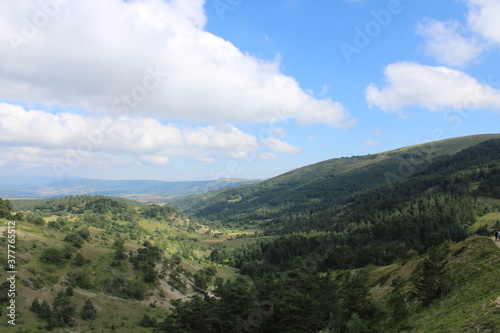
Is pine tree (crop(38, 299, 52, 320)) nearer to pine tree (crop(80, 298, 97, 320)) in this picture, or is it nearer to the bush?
pine tree (crop(80, 298, 97, 320))

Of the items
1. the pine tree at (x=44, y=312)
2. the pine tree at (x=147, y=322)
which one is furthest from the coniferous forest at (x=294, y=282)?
the pine tree at (x=147, y=322)

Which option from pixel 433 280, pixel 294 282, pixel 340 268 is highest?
pixel 433 280

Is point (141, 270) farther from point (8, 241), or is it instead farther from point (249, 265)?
point (249, 265)

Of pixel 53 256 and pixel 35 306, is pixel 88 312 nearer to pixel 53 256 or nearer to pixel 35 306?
pixel 35 306

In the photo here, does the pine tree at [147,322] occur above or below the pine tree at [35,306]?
below

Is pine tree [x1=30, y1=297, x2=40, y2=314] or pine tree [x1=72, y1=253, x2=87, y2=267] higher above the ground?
pine tree [x1=72, y1=253, x2=87, y2=267]

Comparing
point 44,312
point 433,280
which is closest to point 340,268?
point 433,280

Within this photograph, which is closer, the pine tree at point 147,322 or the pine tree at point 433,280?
the pine tree at point 433,280

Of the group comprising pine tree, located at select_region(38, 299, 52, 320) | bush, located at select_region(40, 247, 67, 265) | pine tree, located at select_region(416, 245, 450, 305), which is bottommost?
pine tree, located at select_region(38, 299, 52, 320)

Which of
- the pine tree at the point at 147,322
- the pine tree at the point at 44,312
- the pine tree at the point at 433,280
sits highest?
the pine tree at the point at 433,280

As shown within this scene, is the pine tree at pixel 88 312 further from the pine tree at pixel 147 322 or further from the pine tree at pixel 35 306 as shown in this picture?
the pine tree at pixel 147 322

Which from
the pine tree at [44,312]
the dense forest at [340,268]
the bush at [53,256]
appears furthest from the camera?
the bush at [53,256]

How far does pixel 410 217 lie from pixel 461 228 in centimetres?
2625

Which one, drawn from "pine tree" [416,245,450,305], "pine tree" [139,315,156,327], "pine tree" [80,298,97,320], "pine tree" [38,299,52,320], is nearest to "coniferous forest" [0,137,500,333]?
"pine tree" [416,245,450,305]
